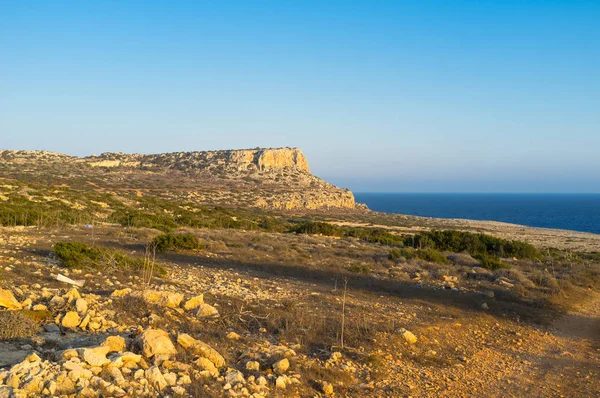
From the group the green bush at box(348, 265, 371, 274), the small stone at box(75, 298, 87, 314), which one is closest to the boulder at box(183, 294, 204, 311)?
the small stone at box(75, 298, 87, 314)

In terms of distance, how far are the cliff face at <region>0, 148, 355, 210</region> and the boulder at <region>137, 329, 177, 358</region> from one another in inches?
2245

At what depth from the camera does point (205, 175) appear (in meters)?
91.6

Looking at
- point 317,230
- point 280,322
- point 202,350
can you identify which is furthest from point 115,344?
point 317,230

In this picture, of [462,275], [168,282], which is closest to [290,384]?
[168,282]

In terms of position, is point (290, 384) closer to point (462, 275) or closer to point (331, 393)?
point (331, 393)

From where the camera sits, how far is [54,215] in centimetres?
2572

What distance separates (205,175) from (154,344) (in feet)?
289

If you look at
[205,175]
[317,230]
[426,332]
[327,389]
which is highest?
[205,175]

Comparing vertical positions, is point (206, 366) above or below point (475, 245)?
above

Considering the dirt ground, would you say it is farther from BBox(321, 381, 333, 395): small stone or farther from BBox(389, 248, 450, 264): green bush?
BBox(389, 248, 450, 264): green bush

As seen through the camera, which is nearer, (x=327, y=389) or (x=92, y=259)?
(x=327, y=389)

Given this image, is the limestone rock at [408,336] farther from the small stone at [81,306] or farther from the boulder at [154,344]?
the small stone at [81,306]

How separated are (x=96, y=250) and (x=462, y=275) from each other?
40.3 feet

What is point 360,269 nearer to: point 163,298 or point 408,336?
point 408,336
